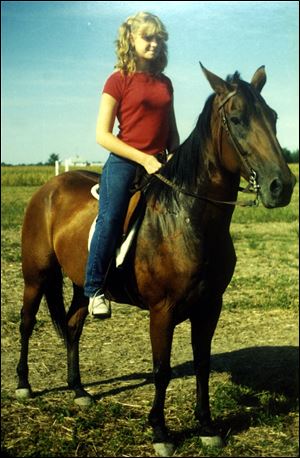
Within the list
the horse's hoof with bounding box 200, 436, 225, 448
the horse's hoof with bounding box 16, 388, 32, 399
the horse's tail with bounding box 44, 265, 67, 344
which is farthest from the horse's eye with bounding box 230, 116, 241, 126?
the horse's hoof with bounding box 16, 388, 32, 399

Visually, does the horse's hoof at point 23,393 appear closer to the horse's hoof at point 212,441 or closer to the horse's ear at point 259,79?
the horse's hoof at point 212,441

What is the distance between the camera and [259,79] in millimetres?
3711

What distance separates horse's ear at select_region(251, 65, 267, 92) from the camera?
3709 millimetres

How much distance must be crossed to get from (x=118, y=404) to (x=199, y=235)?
1878 mm

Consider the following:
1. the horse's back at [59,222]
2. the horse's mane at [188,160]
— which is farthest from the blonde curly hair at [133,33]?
the horse's back at [59,222]

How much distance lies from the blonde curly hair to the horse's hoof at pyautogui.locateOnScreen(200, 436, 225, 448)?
2.65 meters

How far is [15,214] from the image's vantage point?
19.1 meters

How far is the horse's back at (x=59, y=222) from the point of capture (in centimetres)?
477

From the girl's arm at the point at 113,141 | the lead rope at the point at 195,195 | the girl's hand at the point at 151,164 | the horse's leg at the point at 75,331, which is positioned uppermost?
the girl's arm at the point at 113,141

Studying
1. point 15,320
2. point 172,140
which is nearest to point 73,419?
point 172,140

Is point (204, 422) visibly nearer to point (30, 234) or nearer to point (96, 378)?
point (96, 378)

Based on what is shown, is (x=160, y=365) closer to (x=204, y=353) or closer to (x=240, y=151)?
(x=204, y=353)

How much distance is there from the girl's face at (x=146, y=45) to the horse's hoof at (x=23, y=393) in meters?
2.99

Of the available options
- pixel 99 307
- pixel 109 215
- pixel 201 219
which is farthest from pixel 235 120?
pixel 99 307
